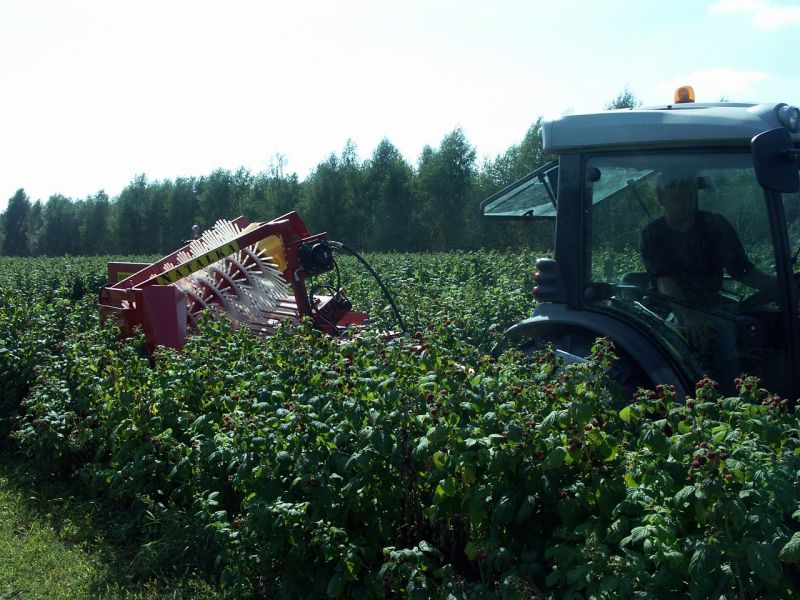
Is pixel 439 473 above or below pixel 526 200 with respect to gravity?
below

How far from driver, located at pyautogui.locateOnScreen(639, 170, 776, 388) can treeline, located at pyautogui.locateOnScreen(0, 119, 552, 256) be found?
94.8 feet

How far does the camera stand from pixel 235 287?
21.1 ft

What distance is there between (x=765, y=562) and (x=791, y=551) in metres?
0.07

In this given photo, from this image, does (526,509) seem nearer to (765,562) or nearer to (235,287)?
(765,562)

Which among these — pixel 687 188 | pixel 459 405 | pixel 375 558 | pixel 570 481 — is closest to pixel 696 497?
pixel 570 481

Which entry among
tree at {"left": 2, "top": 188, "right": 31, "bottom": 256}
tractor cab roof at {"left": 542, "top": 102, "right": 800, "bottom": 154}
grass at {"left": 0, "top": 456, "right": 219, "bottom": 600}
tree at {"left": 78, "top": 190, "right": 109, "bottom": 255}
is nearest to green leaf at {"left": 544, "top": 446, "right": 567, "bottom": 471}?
tractor cab roof at {"left": 542, "top": 102, "right": 800, "bottom": 154}

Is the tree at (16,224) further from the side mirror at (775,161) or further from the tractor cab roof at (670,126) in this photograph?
the side mirror at (775,161)

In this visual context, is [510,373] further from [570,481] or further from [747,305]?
[747,305]

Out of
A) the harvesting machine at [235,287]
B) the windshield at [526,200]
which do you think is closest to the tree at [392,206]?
the harvesting machine at [235,287]

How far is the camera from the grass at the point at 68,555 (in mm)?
4258

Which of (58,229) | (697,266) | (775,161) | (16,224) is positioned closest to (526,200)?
(697,266)

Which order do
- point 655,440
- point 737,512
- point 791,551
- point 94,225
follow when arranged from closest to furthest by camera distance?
point 791,551
point 737,512
point 655,440
point 94,225

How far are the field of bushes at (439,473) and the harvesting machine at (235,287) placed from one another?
827 mm

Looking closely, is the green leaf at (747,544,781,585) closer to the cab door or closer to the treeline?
the cab door
